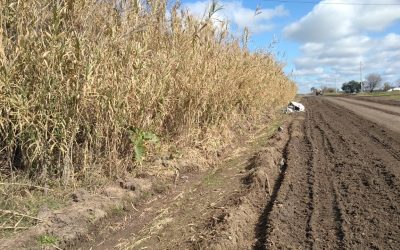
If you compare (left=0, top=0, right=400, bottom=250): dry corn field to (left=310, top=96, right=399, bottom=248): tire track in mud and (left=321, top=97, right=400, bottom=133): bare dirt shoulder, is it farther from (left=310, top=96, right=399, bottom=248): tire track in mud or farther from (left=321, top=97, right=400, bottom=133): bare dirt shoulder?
(left=321, top=97, right=400, bottom=133): bare dirt shoulder

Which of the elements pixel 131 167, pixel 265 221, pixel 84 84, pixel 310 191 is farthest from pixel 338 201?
pixel 84 84

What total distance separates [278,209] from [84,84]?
267 centimetres

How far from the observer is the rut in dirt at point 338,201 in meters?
4.36

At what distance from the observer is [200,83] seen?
7.84 metres

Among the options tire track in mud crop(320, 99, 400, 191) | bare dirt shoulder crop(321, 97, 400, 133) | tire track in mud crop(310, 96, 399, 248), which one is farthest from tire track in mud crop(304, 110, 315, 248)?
bare dirt shoulder crop(321, 97, 400, 133)

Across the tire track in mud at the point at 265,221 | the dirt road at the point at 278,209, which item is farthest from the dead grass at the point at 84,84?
the tire track in mud at the point at 265,221

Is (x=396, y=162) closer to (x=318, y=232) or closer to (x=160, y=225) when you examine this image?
(x=318, y=232)

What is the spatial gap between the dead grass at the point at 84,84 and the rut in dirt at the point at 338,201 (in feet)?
7.11

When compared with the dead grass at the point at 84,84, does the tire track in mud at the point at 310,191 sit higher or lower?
lower

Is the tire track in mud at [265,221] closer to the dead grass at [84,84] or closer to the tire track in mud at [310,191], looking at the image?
the tire track in mud at [310,191]

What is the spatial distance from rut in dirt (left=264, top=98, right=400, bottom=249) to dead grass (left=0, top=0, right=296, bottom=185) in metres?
2.17

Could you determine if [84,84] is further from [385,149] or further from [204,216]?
[385,149]

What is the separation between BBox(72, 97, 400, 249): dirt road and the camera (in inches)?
173

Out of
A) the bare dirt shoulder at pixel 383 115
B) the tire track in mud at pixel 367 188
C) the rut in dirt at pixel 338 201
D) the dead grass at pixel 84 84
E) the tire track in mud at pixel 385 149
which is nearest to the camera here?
the rut in dirt at pixel 338 201
